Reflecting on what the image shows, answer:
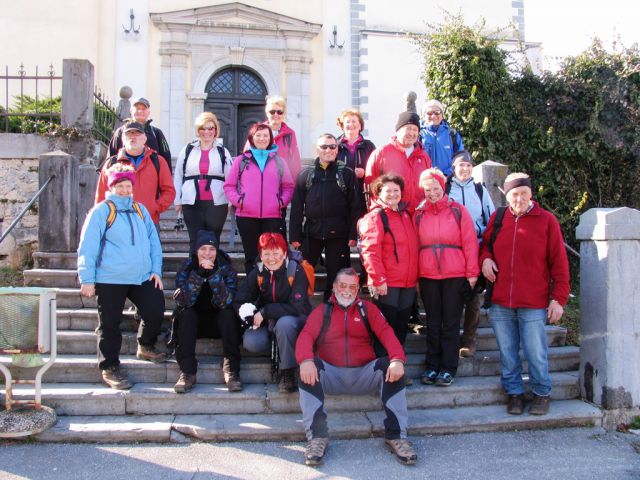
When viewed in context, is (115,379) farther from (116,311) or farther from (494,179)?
(494,179)

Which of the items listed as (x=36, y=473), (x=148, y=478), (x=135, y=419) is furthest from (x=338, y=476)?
(x=36, y=473)

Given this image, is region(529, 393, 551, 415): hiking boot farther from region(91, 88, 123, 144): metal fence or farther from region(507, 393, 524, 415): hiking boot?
region(91, 88, 123, 144): metal fence

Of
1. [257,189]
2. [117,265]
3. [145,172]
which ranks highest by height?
[145,172]

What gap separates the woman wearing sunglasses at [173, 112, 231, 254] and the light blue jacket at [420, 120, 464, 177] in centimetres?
201

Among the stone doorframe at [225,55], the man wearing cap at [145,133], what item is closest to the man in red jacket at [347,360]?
the man wearing cap at [145,133]

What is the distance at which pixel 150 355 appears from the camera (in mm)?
4582

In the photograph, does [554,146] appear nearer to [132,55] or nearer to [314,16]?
[314,16]

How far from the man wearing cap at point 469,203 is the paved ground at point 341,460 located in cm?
105

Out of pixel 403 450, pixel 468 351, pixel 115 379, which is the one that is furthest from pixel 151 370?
pixel 468 351

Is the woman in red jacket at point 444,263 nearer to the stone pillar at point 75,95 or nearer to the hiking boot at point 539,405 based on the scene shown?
the hiking boot at point 539,405

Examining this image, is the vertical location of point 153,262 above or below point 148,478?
above

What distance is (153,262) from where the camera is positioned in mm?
4508

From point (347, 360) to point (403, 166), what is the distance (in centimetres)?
183

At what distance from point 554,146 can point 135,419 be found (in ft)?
22.6
